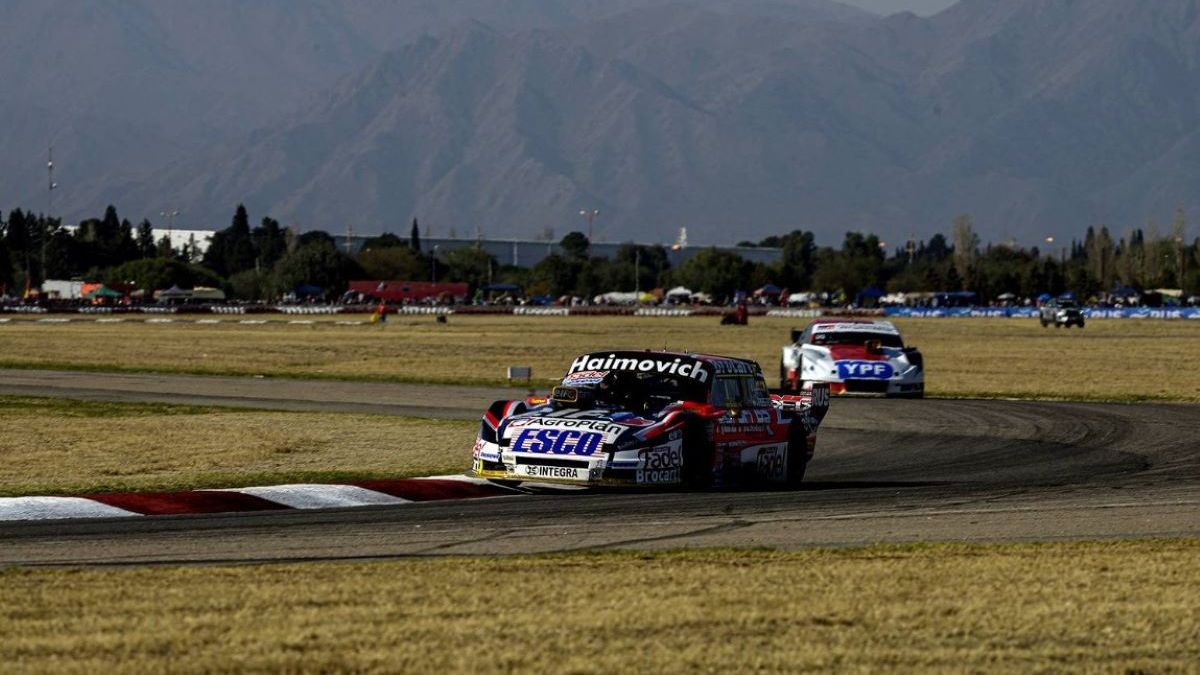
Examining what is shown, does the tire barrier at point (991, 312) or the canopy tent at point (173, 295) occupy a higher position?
the canopy tent at point (173, 295)

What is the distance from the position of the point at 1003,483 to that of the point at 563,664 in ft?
36.6

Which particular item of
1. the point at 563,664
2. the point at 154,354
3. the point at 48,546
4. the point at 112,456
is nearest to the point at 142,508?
the point at 48,546

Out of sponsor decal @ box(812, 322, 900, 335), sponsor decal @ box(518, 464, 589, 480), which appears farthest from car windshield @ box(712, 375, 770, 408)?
sponsor decal @ box(812, 322, 900, 335)

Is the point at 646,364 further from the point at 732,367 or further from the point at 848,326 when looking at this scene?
the point at 848,326

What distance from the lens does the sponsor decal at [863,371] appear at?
108 feet

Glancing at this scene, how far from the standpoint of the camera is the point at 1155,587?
35.6 ft

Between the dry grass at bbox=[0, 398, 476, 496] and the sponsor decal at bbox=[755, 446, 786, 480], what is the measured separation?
11.7 ft

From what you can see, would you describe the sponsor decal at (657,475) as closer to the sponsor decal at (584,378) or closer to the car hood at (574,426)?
the car hood at (574,426)

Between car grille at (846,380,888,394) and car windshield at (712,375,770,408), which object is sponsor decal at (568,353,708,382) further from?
car grille at (846,380,888,394)

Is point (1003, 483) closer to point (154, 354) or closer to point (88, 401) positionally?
point (88, 401)

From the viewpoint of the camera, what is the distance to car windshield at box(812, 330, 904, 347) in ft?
111

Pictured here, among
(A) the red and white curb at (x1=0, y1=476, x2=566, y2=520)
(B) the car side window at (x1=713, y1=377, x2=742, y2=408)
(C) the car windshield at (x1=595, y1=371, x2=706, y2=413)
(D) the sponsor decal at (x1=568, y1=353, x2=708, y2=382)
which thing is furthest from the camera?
(D) the sponsor decal at (x1=568, y1=353, x2=708, y2=382)

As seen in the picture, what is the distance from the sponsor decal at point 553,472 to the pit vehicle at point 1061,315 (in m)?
81.0

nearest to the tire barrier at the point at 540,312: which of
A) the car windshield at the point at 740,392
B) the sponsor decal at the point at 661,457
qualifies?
the car windshield at the point at 740,392
